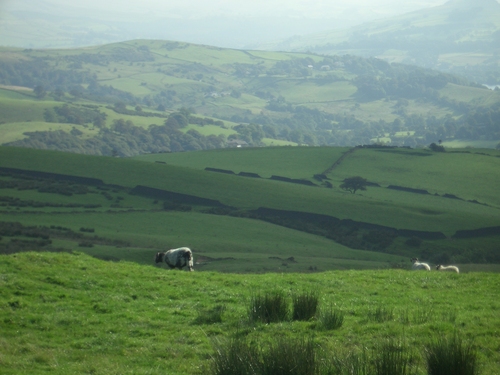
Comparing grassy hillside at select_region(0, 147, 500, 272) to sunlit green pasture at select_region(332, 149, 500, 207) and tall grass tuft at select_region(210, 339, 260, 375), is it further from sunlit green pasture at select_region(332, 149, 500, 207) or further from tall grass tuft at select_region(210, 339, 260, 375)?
tall grass tuft at select_region(210, 339, 260, 375)

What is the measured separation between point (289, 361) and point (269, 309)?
4.43 metres

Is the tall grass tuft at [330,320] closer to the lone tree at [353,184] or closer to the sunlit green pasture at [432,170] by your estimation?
the lone tree at [353,184]

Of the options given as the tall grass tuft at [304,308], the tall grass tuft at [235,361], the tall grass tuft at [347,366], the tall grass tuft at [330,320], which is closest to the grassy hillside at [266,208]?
the tall grass tuft at [304,308]

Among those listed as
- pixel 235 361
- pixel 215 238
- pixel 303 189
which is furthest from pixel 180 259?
pixel 303 189

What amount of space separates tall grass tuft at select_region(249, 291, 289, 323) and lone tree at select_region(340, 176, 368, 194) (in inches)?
2844

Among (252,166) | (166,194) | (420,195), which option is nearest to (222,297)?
(166,194)

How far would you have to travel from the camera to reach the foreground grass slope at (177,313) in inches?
427

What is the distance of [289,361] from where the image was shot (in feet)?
28.2

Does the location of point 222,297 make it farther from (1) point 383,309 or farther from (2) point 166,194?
(2) point 166,194

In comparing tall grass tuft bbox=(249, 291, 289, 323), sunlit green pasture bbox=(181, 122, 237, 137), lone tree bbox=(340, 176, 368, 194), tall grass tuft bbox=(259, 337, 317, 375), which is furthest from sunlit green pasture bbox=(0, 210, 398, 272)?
sunlit green pasture bbox=(181, 122, 237, 137)

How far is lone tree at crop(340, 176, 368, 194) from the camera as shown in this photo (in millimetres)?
84875

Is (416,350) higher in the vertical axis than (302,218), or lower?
higher

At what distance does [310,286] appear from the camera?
16828mm

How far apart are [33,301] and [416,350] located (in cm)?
877
